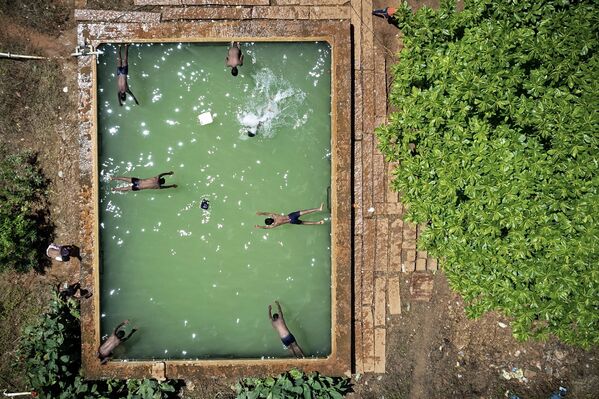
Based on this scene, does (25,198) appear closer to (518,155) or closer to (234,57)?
(234,57)

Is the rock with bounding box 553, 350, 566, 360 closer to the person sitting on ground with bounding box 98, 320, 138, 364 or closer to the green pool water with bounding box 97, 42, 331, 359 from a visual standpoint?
the green pool water with bounding box 97, 42, 331, 359

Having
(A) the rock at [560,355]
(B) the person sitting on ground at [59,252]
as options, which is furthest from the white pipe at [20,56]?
(A) the rock at [560,355]

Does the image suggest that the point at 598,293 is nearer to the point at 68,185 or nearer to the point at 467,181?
the point at 467,181

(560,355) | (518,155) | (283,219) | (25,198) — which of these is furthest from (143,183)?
(560,355)

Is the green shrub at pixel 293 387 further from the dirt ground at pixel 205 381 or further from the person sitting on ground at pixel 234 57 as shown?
the person sitting on ground at pixel 234 57

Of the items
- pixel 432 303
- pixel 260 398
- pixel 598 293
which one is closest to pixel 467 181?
pixel 598 293

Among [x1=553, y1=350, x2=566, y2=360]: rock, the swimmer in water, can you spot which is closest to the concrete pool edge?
the swimmer in water
